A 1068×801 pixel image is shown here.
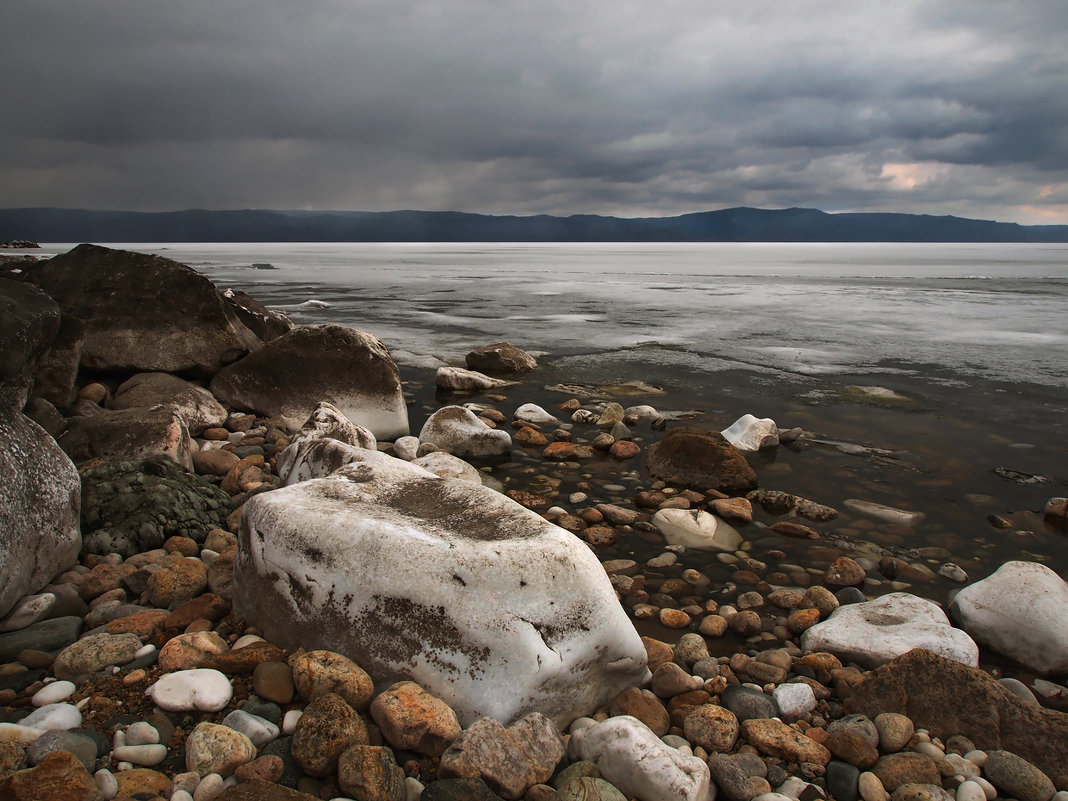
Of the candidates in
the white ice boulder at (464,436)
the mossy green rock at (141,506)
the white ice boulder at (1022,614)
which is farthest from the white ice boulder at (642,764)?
the white ice boulder at (464,436)

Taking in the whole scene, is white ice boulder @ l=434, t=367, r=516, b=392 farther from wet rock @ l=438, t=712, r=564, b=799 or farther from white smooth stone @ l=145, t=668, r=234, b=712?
wet rock @ l=438, t=712, r=564, b=799

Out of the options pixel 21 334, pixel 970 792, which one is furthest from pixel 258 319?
pixel 970 792

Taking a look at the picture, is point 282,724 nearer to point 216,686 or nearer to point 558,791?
point 216,686

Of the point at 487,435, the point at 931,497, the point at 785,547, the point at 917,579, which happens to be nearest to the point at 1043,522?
the point at 931,497

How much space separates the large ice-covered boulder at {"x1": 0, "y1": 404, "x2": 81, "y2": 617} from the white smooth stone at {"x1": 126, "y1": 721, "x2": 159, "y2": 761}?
112 cm

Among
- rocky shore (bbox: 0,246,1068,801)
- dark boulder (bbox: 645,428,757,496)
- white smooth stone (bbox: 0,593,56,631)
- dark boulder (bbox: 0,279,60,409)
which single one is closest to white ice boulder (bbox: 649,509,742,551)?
rocky shore (bbox: 0,246,1068,801)

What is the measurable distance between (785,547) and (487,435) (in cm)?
266

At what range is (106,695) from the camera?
8.08ft

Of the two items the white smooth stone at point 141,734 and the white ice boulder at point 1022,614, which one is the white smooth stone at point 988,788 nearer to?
the white ice boulder at point 1022,614

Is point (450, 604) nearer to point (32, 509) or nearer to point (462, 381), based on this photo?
point (32, 509)

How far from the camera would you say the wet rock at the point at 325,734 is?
2162 millimetres

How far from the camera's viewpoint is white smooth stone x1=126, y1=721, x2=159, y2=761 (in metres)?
2.23

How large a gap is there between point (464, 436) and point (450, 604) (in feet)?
11.3

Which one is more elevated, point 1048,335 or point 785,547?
point 1048,335
